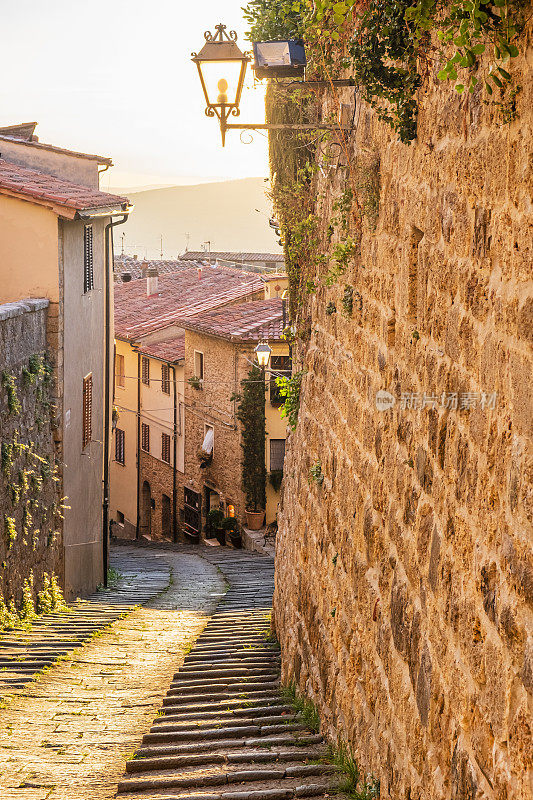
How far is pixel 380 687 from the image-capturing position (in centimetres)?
411

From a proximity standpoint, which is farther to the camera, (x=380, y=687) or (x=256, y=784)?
(x=256, y=784)

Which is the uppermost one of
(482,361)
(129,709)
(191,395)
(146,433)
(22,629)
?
(482,361)

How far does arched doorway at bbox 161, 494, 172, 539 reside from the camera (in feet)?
108

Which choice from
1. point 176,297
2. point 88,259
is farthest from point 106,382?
point 176,297

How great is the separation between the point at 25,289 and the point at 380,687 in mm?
10252

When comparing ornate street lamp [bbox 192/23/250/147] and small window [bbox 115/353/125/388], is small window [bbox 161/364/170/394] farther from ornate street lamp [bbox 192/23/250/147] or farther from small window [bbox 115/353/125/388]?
ornate street lamp [bbox 192/23/250/147]

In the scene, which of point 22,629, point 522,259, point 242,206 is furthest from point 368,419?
point 242,206

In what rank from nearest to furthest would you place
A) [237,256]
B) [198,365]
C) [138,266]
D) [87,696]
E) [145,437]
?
[87,696], [198,365], [145,437], [138,266], [237,256]

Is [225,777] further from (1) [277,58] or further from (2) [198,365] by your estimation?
(2) [198,365]

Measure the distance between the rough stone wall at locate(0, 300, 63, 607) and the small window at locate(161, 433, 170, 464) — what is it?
1877 centimetres

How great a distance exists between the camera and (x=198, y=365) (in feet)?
99.9

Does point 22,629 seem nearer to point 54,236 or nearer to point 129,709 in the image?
point 129,709

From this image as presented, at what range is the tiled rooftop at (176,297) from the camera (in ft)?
107

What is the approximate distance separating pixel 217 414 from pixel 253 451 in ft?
7.00
